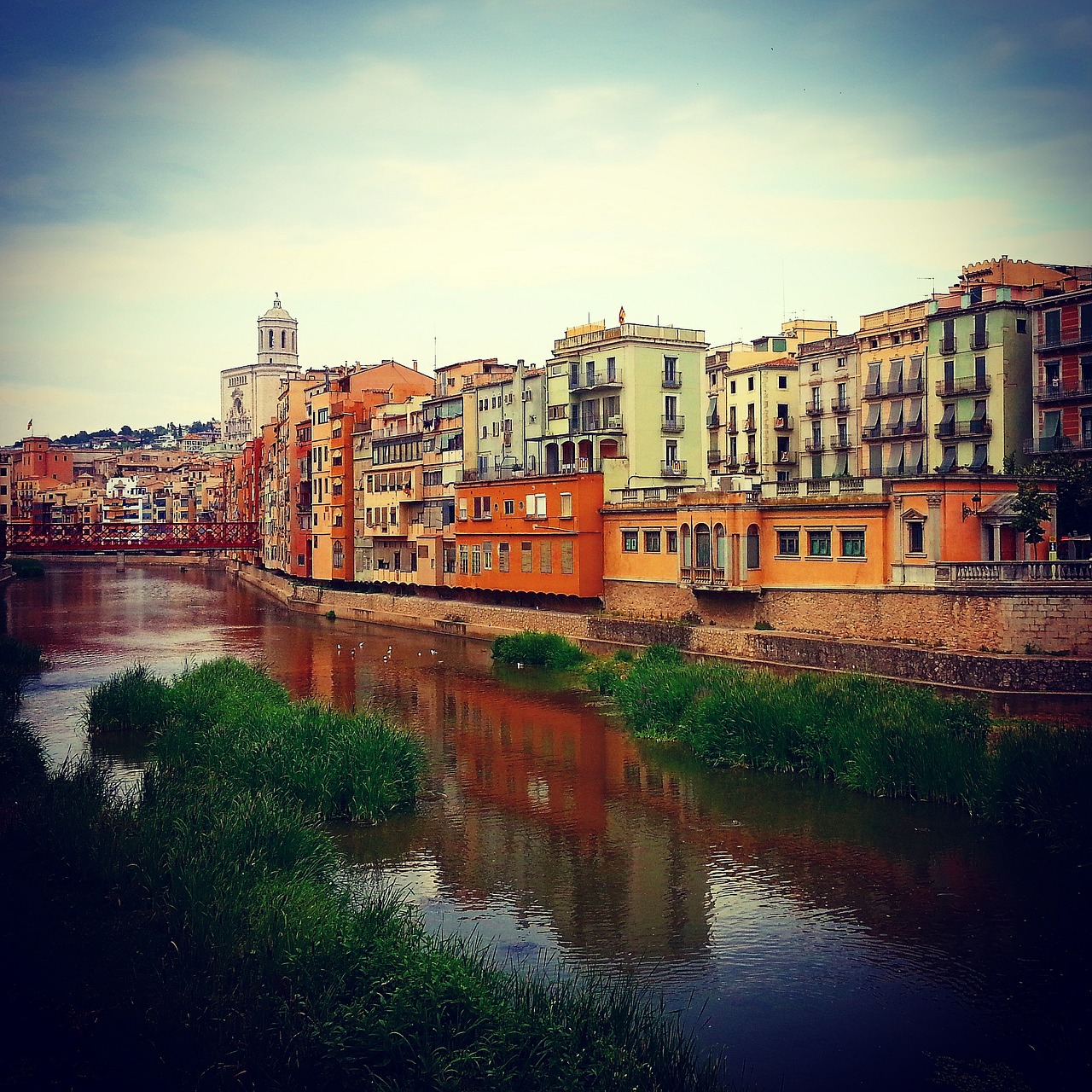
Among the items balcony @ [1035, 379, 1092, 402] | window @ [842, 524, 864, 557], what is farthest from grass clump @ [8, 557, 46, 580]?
balcony @ [1035, 379, 1092, 402]

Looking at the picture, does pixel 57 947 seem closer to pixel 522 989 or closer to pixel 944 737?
pixel 522 989

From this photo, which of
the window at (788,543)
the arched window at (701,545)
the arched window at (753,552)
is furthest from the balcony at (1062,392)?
the arched window at (701,545)

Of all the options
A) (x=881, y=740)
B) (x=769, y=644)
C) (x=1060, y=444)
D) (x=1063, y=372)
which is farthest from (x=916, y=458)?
(x=881, y=740)

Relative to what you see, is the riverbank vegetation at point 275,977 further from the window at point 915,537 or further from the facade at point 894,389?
the facade at point 894,389

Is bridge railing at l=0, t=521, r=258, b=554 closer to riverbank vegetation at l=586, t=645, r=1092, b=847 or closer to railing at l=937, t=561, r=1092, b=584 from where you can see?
riverbank vegetation at l=586, t=645, r=1092, b=847

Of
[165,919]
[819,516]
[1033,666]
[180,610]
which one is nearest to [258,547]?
[180,610]

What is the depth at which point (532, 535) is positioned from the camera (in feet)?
161

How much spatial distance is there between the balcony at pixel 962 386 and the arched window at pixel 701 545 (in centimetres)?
1609

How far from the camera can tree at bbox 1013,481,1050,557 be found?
31.7 meters

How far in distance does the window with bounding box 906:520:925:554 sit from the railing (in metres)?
2.27

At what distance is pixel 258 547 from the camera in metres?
101

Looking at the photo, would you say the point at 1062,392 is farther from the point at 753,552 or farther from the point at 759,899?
the point at 759,899

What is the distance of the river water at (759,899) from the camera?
12.7m

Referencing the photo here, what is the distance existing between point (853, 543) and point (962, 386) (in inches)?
671
